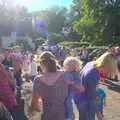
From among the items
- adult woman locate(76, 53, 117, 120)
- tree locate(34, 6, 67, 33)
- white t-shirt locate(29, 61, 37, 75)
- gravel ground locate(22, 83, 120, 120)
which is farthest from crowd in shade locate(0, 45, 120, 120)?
tree locate(34, 6, 67, 33)

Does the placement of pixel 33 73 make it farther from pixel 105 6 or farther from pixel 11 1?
pixel 11 1

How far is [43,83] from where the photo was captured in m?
6.13

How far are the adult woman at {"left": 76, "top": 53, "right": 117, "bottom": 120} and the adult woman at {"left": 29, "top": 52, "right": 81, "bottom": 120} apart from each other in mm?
1146

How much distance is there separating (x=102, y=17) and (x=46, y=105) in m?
54.9

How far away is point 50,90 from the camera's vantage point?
6.13 m

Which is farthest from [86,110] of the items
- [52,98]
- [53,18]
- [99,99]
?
[53,18]

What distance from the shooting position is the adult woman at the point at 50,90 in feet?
20.1

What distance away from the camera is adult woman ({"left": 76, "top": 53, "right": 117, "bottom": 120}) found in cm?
709

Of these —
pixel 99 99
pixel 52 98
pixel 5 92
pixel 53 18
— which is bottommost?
pixel 53 18

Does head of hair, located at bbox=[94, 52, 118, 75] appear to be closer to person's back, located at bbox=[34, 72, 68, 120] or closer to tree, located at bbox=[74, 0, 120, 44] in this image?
person's back, located at bbox=[34, 72, 68, 120]

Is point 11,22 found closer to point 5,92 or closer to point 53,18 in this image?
point 53,18

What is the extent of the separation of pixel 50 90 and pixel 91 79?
4.15 ft

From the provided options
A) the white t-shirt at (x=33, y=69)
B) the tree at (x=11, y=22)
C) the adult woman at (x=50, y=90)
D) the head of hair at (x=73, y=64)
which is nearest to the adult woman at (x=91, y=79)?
the head of hair at (x=73, y=64)

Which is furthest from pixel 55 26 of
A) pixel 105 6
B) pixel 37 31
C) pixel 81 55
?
pixel 81 55
